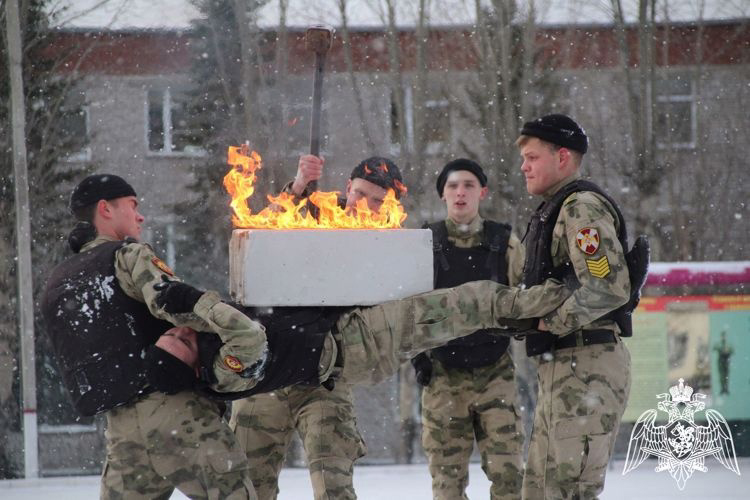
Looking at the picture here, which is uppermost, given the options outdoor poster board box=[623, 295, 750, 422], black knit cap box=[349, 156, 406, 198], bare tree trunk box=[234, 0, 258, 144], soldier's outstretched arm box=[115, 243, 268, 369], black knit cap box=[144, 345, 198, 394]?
bare tree trunk box=[234, 0, 258, 144]

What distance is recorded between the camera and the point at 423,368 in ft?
18.3

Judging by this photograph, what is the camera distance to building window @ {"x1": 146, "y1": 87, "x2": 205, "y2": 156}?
38.5 ft

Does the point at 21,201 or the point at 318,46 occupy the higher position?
the point at 318,46

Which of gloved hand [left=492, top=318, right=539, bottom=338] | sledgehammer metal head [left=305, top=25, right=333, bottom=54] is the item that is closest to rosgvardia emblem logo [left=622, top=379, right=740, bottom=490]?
gloved hand [left=492, top=318, right=539, bottom=338]

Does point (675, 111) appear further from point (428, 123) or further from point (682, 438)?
point (682, 438)

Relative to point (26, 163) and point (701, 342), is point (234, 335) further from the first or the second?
point (26, 163)

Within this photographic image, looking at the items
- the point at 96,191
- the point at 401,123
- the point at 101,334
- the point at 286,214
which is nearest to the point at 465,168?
the point at 286,214

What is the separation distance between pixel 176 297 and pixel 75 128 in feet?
26.6

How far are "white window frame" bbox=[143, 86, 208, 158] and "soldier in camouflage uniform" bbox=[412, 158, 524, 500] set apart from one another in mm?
6550

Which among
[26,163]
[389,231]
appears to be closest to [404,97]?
[26,163]

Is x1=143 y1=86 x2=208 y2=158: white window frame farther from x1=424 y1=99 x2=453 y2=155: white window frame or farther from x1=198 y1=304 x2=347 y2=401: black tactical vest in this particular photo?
x1=198 y1=304 x2=347 y2=401: black tactical vest

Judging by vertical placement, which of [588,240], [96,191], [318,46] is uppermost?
[318,46]

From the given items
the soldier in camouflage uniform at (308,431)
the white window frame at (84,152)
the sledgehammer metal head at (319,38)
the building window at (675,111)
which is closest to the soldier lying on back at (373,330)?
the soldier in camouflage uniform at (308,431)

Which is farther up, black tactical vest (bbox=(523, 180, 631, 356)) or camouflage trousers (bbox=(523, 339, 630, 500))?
black tactical vest (bbox=(523, 180, 631, 356))
